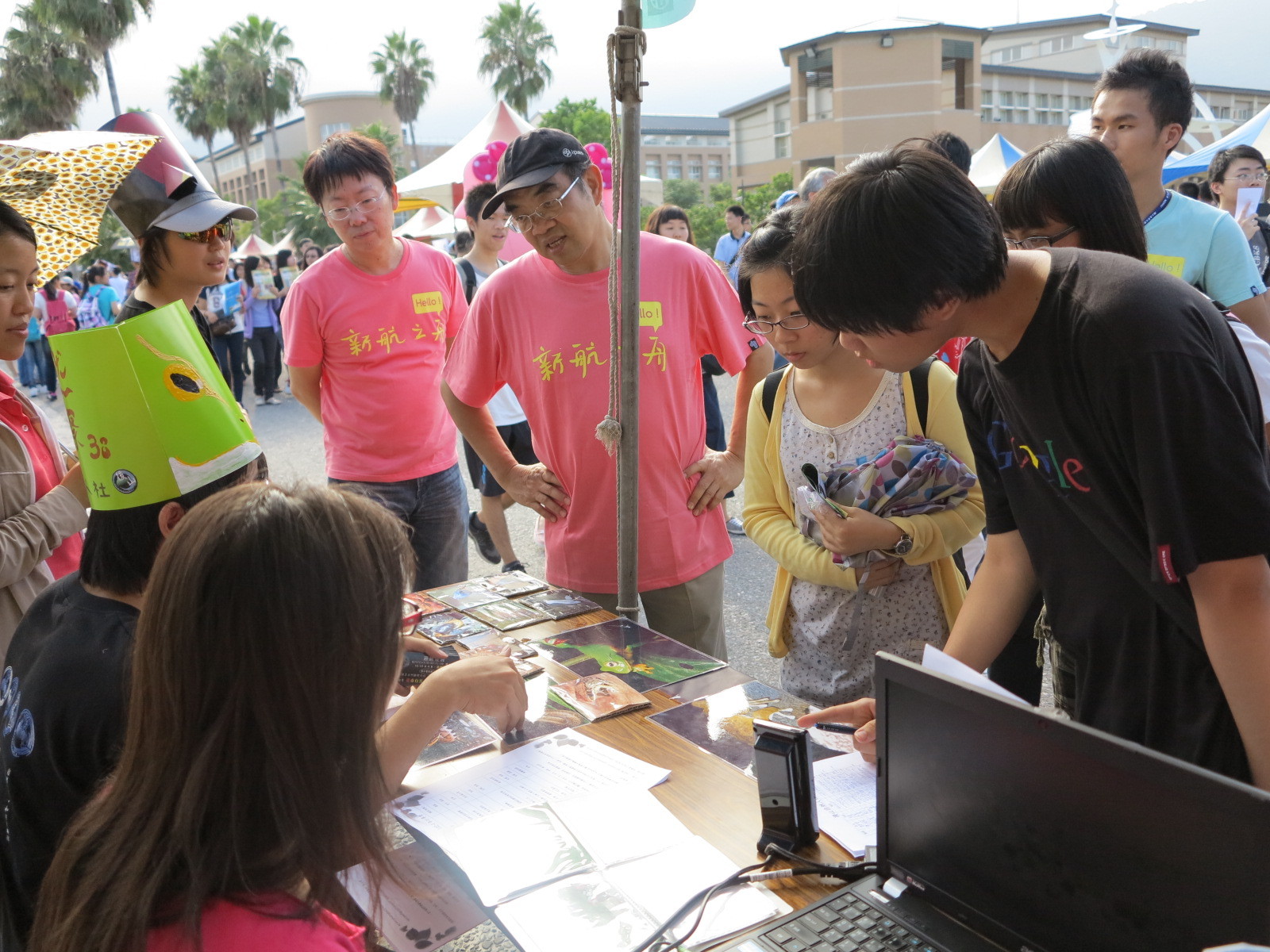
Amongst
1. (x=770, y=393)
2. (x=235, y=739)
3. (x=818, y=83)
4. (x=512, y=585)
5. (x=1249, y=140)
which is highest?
(x=818, y=83)

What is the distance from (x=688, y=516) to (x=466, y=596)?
63 centimetres

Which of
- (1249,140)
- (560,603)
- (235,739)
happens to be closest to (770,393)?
(560,603)

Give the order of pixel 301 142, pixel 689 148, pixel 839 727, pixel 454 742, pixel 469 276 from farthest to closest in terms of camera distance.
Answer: pixel 301 142
pixel 689 148
pixel 469 276
pixel 454 742
pixel 839 727

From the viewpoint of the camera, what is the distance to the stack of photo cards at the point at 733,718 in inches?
61.5

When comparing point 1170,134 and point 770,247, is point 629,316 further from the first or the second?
point 1170,134

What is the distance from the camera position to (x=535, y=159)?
7.47ft

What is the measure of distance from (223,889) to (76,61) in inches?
1441

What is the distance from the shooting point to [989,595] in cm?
159

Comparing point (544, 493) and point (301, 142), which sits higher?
point (301, 142)

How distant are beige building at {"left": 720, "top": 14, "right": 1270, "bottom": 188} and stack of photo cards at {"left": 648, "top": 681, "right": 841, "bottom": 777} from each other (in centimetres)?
3514

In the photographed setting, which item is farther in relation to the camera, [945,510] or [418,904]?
[945,510]

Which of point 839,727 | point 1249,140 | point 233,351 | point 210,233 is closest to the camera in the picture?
point 839,727

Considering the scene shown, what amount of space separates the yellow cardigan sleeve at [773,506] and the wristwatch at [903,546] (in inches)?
5.2

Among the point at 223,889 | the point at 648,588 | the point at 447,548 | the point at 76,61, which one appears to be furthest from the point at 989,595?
the point at 76,61
